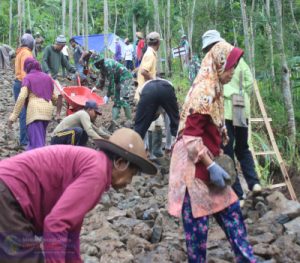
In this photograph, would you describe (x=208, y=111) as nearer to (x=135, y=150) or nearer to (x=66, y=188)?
(x=135, y=150)

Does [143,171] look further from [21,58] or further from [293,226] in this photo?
[21,58]

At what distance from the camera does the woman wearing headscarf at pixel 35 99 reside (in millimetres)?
6949

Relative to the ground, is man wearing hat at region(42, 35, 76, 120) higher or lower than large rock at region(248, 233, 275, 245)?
higher

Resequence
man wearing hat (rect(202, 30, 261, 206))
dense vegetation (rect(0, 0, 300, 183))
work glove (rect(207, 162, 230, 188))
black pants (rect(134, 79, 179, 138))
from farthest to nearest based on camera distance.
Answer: dense vegetation (rect(0, 0, 300, 183)), black pants (rect(134, 79, 179, 138)), man wearing hat (rect(202, 30, 261, 206)), work glove (rect(207, 162, 230, 188))

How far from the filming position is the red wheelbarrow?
8258 millimetres

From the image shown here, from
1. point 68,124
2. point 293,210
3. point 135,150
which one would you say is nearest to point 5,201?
point 135,150

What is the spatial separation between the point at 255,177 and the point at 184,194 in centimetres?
241

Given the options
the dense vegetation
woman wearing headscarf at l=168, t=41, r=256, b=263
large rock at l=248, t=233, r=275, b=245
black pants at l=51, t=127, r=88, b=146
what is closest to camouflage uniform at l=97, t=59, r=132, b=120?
the dense vegetation

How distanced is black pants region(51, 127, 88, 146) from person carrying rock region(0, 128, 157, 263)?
388 cm

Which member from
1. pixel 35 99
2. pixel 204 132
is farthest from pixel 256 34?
pixel 204 132

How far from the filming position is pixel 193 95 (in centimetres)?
334

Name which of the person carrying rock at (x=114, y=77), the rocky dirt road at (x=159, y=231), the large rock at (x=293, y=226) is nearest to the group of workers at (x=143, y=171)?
the rocky dirt road at (x=159, y=231)

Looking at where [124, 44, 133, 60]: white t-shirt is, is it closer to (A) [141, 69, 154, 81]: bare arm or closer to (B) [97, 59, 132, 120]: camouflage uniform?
(B) [97, 59, 132, 120]: camouflage uniform

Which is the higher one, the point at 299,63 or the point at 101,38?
the point at 101,38
